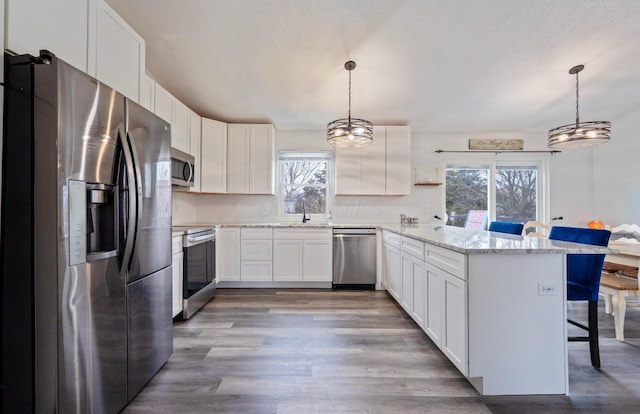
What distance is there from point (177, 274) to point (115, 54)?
1.87 meters

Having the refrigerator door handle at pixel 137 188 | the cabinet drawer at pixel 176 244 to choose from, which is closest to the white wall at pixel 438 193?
the cabinet drawer at pixel 176 244

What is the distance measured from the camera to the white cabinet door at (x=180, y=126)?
10.4ft

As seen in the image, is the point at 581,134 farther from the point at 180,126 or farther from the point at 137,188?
the point at 180,126

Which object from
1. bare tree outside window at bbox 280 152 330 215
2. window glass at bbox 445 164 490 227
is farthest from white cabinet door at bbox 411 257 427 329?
window glass at bbox 445 164 490 227

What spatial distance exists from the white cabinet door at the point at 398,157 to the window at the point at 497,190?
0.92m

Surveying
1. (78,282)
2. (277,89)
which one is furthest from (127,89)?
(277,89)

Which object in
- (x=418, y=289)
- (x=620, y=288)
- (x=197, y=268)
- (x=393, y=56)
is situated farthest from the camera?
(x=197, y=268)

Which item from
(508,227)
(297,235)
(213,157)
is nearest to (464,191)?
(508,227)

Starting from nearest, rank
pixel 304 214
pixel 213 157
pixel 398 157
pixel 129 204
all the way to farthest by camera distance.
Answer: pixel 129 204
pixel 213 157
pixel 398 157
pixel 304 214

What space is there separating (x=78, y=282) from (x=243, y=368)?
A: 3.92 feet

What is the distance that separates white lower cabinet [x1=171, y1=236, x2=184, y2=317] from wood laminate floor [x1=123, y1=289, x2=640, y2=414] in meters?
0.19

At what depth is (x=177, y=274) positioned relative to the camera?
272 centimetres

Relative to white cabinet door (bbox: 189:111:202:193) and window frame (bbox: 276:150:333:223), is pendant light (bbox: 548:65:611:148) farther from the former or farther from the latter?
white cabinet door (bbox: 189:111:202:193)

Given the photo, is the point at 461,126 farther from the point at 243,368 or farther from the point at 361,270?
the point at 243,368
